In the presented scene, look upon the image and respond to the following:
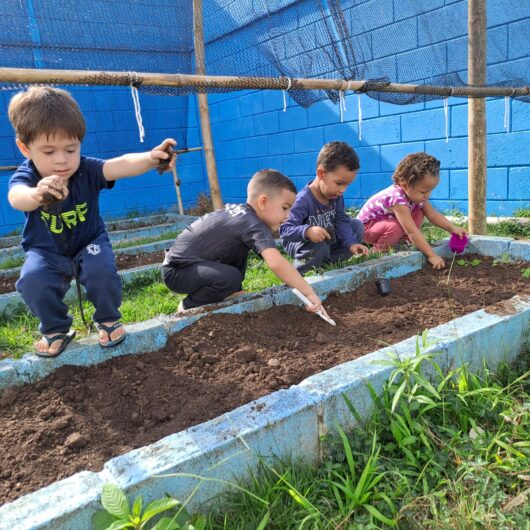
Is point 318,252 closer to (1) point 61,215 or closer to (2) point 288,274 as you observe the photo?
(2) point 288,274

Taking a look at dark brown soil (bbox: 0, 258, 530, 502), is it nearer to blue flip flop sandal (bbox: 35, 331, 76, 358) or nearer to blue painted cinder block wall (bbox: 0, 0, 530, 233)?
blue flip flop sandal (bbox: 35, 331, 76, 358)

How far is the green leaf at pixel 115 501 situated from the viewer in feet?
3.94

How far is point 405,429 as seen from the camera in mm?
1656

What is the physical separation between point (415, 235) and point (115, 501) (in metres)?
2.94

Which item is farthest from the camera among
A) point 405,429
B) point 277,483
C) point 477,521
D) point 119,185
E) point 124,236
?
point 119,185

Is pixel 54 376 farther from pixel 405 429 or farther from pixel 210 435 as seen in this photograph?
pixel 405 429

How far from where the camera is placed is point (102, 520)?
1.23m

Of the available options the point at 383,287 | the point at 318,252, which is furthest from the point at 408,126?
the point at 383,287

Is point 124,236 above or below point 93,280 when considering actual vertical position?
below

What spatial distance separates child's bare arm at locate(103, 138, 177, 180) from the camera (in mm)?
2092

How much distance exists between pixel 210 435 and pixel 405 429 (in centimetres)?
69

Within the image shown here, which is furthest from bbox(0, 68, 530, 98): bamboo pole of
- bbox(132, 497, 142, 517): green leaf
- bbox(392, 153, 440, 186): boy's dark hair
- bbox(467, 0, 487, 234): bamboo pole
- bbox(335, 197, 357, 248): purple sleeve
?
bbox(132, 497, 142, 517): green leaf

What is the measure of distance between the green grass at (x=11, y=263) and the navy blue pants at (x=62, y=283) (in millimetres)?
3008

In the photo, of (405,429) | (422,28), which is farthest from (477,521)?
(422,28)
